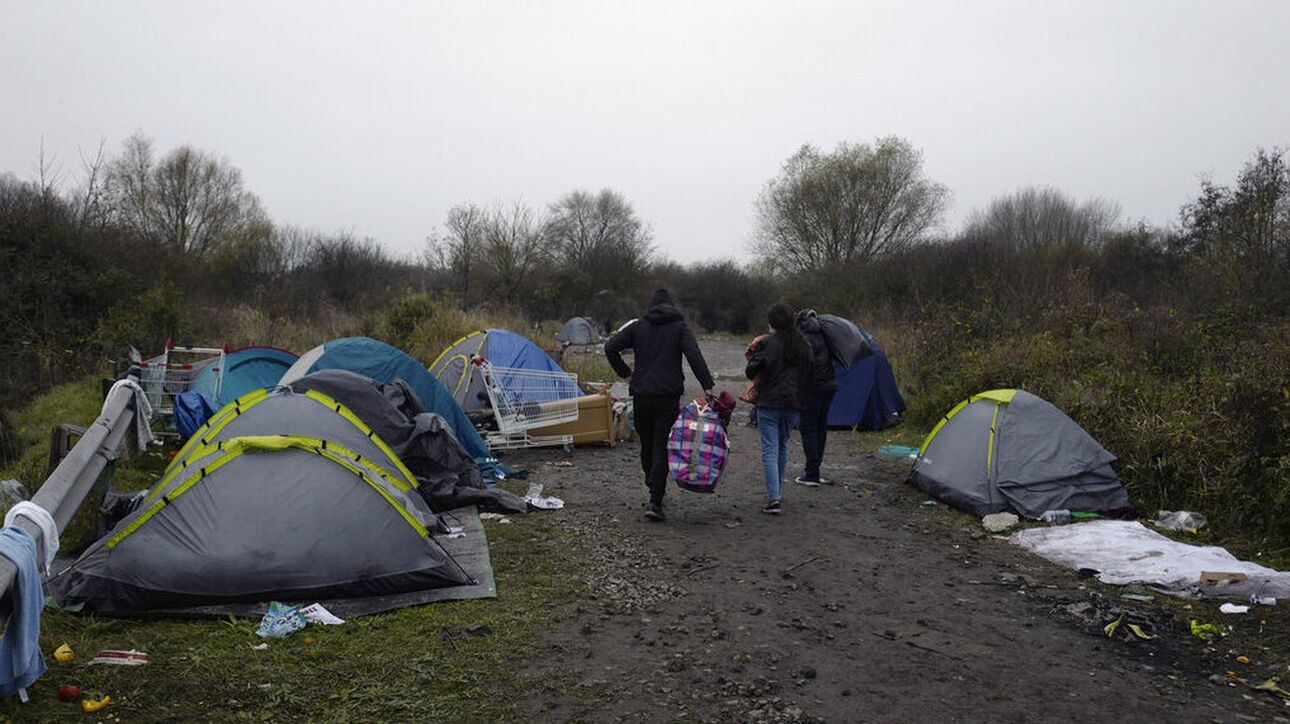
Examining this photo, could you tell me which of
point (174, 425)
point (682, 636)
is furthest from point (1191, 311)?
point (174, 425)

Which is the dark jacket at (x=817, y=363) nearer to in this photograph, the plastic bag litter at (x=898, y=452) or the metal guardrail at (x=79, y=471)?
the plastic bag litter at (x=898, y=452)

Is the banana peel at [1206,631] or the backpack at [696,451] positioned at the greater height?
the backpack at [696,451]

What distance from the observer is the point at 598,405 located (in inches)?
440

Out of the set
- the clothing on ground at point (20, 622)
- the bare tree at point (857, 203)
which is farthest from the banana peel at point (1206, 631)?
the bare tree at point (857, 203)

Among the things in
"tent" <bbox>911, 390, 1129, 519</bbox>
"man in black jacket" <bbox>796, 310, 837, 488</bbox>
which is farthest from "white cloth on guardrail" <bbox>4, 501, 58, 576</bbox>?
"tent" <bbox>911, 390, 1129, 519</bbox>

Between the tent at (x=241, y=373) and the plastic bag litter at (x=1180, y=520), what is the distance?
32.8 ft

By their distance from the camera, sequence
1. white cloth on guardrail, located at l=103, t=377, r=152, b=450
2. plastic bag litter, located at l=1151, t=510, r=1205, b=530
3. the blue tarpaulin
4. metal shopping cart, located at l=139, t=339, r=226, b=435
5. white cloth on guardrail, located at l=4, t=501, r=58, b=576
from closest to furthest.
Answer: white cloth on guardrail, located at l=4, t=501, r=58, b=576, white cloth on guardrail, located at l=103, t=377, r=152, b=450, plastic bag litter, located at l=1151, t=510, r=1205, b=530, the blue tarpaulin, metal shopping cart, located at l=139, t=339, r=226, b=435

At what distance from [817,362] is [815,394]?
0.33 metres

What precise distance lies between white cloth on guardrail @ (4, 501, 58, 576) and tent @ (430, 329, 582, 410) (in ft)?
25.3

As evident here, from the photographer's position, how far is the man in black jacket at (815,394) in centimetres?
837

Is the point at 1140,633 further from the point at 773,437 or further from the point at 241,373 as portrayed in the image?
the point at 241,373

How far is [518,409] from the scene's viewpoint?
35.6 ft

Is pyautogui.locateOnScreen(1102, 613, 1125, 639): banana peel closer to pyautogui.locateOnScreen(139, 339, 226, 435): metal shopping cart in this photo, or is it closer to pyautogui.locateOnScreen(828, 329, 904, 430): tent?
pyautogui.locateOnScreen(828, 329, 904, 430): tent

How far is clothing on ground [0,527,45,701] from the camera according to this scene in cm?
339
